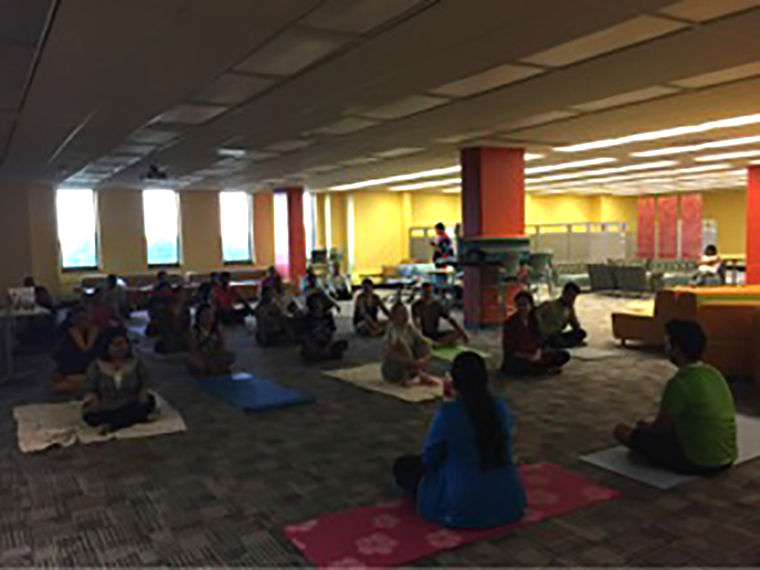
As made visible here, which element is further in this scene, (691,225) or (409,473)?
(691,225)

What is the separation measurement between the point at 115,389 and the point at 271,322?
173 inches

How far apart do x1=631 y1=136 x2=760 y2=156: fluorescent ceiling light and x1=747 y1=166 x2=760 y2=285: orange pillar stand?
3.13m

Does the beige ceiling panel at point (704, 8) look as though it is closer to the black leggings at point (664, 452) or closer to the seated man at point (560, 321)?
the black leggings at point (664, 452)

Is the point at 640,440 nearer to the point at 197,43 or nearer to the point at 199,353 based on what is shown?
the point at 197,43

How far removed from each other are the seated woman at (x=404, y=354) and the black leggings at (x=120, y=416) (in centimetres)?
241

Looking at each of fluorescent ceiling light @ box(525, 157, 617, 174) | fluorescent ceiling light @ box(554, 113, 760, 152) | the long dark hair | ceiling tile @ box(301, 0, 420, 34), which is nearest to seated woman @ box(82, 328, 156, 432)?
ceiling tile @ box(301, 0, 420, 34)

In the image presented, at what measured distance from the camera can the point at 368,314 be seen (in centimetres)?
1038

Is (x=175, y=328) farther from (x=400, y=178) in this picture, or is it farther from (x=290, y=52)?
(x=400, y=178)

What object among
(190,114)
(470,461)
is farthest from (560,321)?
(470,461)

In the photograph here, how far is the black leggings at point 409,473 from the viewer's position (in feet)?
12.2

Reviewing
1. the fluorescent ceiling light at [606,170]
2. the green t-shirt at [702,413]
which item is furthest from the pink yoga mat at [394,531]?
the fluorescent ceiling light at [606,170]

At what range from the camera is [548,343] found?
8.28 m

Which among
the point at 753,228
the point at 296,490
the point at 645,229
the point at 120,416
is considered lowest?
the point at 296,490

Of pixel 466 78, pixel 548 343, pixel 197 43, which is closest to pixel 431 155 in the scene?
pixel 548 343
